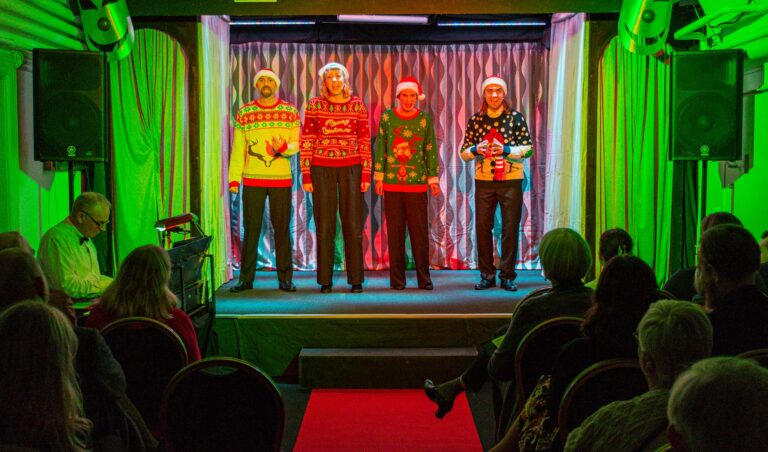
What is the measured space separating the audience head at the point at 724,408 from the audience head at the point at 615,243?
2.62m

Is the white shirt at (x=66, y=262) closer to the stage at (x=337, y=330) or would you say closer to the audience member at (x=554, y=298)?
the stage at (x=337, y=330)

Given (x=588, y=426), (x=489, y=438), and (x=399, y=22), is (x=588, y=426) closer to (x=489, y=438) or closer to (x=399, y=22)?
(x=489, y=438)

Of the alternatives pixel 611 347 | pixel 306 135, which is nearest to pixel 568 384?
pixel 611 347

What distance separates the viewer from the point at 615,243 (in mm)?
3957

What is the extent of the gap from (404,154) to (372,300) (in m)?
1.20

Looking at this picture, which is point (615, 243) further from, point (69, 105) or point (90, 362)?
point (69, 105)

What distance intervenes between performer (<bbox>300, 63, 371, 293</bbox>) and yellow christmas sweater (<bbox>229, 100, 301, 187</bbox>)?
12 centimetres

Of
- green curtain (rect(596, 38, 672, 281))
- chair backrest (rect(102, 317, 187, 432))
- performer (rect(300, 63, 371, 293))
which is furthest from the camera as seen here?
performer (rect(300, 63, 371, 293))

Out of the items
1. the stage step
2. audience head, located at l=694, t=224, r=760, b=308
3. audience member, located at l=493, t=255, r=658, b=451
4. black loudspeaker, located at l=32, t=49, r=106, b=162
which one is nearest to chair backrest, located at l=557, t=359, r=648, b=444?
audience member, located at l=493, t=255, r=658, b=451

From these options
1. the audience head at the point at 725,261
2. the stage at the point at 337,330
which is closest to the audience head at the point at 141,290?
the audience head at the point at 725,261

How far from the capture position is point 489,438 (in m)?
4.16

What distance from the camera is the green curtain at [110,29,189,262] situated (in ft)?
19.5

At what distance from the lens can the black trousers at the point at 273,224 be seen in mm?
6312

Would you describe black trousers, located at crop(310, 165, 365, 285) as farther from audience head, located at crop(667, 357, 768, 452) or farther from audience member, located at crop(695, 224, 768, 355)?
audience head, located at crop(667, 357, 768, 452)
